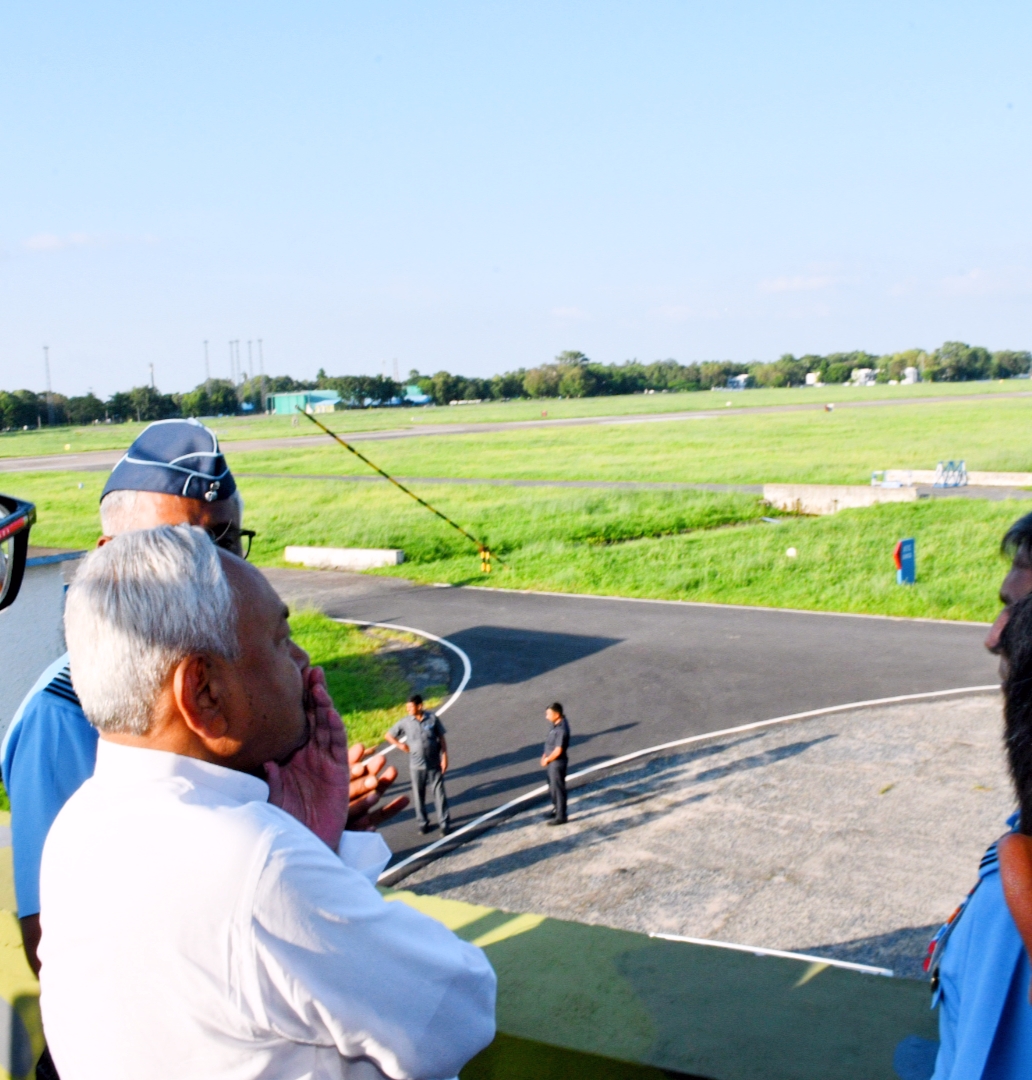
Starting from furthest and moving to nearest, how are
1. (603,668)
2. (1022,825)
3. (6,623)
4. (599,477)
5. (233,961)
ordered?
(599,477) → (603,668) → (6,623) → (1022,825) → (233,961)

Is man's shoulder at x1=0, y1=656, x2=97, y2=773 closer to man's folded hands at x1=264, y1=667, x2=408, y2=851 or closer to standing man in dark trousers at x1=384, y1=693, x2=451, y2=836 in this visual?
man's folded hands at x1=264, y1=667, x2=408, y2=851

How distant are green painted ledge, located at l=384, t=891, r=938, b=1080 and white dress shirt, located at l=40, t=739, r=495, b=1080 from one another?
2.16 ft

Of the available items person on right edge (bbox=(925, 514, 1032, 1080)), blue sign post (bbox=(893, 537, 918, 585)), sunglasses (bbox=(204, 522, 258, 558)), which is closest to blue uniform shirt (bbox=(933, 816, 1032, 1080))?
person on right edge (bbox=(925, 514, 1032, 1080))

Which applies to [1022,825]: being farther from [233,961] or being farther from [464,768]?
[464,768]

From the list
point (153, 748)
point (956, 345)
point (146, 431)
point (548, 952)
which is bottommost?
point (548, 952)

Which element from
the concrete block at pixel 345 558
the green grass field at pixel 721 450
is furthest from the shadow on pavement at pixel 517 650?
the green grass field at pixel 721 450

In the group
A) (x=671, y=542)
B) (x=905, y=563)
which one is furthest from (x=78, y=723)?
(x=671, y=542)

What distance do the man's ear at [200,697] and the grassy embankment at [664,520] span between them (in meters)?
21.7

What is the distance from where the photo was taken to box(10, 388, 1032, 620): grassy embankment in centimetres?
2442

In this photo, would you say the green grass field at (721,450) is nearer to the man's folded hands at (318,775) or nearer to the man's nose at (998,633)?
the man's nose at (998,633)

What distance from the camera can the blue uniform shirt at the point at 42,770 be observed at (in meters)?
2.03

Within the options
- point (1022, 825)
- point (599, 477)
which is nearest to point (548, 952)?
point (1022, 825)

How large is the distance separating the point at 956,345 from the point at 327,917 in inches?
7193

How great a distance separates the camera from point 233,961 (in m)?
1.26
